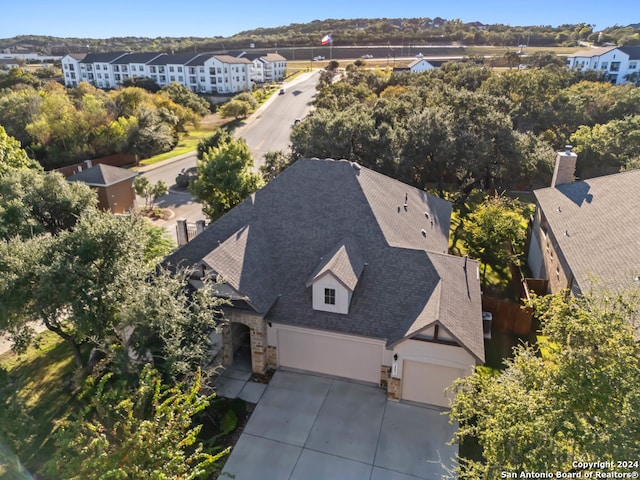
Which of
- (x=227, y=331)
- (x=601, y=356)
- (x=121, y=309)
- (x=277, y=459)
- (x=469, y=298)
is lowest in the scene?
(x=277, y=459)

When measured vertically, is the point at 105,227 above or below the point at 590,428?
above

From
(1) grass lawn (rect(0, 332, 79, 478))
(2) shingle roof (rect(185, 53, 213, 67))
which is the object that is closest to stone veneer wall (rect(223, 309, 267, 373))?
(1) grass lawn (rect(0, 332, 79, 478))

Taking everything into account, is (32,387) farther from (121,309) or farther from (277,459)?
(277,459)

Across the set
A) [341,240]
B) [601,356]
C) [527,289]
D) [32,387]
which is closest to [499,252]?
[527,289]

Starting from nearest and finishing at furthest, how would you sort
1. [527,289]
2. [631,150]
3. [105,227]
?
[105,227] < [527,289] < [631,150]

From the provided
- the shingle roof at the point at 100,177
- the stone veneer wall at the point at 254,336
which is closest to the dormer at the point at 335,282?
the stone veneer wall at the point at 254,336

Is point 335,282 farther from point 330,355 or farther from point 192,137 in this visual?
point 192,137

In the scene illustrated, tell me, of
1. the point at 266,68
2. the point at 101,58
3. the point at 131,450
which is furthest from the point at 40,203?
the point at 101,58
